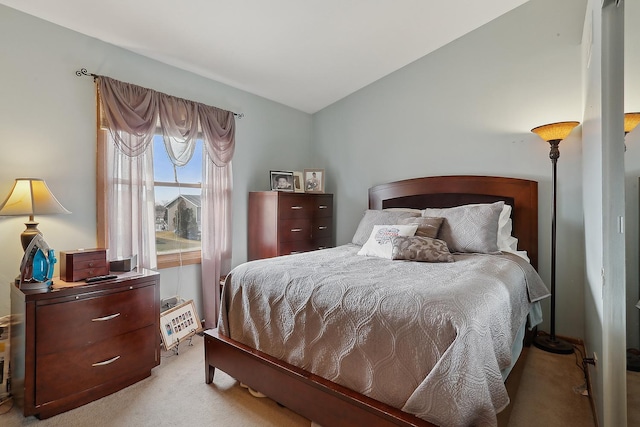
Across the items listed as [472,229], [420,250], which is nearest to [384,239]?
[420,250]

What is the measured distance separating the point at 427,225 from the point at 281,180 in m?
1.71

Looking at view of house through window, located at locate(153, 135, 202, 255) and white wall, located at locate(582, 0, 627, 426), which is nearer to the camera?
white wall, located at locate(582, 0, 627, 426)

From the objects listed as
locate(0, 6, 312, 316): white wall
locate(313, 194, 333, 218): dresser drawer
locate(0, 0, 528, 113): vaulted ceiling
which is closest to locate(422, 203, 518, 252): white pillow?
locate(0, 0, 528, 113): vaulted ceiling

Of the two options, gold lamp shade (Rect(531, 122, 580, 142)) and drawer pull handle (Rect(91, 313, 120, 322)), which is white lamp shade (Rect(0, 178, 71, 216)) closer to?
drawer pull handle (Rect(91, 313, 120, 322))

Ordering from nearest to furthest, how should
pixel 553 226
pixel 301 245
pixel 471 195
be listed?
pixel 553 226 < pixel 471 195 < pixel 301 245

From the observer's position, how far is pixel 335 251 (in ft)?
9.05

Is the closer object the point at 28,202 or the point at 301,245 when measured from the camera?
the point at 28,202

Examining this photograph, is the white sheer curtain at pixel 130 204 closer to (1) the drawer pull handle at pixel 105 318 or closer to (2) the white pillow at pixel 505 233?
→ (1) the drawer pull handle at pixel 105 318

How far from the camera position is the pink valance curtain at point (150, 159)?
2477 mm

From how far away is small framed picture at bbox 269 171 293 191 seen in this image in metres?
3.62

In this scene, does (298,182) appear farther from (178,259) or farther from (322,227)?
(178,259)

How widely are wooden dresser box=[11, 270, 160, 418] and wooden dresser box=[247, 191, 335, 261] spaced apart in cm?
129

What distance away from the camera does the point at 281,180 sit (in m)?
3.67

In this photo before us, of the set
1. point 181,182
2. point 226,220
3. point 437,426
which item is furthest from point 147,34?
point 437,426
